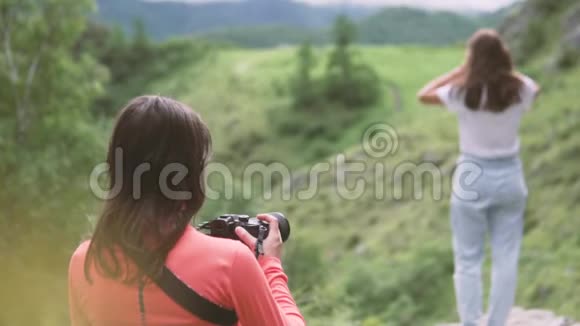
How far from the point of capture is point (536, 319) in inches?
253

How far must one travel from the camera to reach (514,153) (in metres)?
5.18

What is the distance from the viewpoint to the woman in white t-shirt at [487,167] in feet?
16.4

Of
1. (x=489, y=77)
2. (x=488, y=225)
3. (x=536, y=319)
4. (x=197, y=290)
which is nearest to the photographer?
(x=197, y=290)

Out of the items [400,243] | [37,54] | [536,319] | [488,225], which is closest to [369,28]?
[37,54]

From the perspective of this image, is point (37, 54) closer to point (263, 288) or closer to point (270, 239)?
point (270, 239)

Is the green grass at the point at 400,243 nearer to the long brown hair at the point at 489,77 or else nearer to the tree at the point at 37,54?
the long brown hair at the point at 489,77

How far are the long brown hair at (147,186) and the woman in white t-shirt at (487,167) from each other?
3366 millimetres

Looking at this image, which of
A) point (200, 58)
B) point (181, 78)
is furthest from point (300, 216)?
point (200, 58)

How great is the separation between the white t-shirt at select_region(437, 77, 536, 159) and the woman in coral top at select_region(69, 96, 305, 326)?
3.38 m

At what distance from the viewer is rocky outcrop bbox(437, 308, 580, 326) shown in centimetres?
602

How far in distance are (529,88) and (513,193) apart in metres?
0.73

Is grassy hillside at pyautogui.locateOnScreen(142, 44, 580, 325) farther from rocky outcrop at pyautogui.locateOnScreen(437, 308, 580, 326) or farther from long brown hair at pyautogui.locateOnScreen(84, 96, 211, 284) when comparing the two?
long brown hair at pyautogui.locateOnScreen(84, 96, 211, 284)

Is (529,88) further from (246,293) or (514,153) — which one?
(246,293)

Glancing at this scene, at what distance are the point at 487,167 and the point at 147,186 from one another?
3568 millimetres
